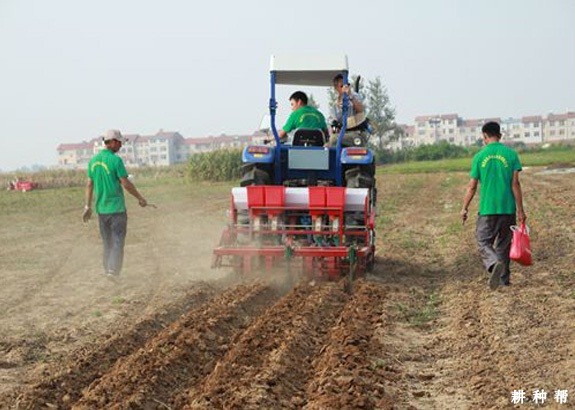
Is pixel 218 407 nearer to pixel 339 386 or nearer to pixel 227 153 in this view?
pixel 339 386

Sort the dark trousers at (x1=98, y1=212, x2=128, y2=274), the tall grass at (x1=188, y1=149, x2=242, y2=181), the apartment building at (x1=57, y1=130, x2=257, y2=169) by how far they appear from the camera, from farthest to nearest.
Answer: the apartment building at (x1=57, y1=130, x2=257, y2=169) → the tall grass at (x1=188, y1=149, x2=242, y2=181) → the dark trousers at (x1=98, y1=212, x2=128, y2=274)

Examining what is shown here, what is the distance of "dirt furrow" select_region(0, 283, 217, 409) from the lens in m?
5.58

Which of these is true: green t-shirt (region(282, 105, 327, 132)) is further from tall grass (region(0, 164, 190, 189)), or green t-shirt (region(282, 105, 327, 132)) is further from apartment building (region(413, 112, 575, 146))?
apartment building (region(413, 112, 575, 146))

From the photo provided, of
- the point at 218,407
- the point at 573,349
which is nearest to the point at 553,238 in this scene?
the point at 573,349

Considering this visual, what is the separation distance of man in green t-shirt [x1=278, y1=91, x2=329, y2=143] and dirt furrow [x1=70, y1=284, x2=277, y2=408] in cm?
345

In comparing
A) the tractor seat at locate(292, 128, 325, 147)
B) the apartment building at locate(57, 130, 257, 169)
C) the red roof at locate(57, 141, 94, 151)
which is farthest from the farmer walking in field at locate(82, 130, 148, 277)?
the red roof at locate(57, 141, 94, 151)

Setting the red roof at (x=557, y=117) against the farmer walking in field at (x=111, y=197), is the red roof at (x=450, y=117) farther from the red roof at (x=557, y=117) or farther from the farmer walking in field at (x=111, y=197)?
the farmer walking in field at (x=111, y=197)

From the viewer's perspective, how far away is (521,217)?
9516mm

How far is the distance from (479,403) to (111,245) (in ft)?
Result: 22.3

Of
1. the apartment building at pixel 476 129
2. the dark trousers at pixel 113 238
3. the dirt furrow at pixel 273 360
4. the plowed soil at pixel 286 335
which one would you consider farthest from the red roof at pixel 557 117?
the dirt furrow at pixel 273 360

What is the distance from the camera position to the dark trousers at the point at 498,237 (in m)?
9.68

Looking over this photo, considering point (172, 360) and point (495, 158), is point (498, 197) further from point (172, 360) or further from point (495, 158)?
point (172, 360)

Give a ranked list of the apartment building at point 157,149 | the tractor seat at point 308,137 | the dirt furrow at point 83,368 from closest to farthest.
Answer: the dirt furrow at point 83,368
the tractor seat at point 308,137
the apartment building at point 157,149

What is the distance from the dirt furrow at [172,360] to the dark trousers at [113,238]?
8.79 ft
